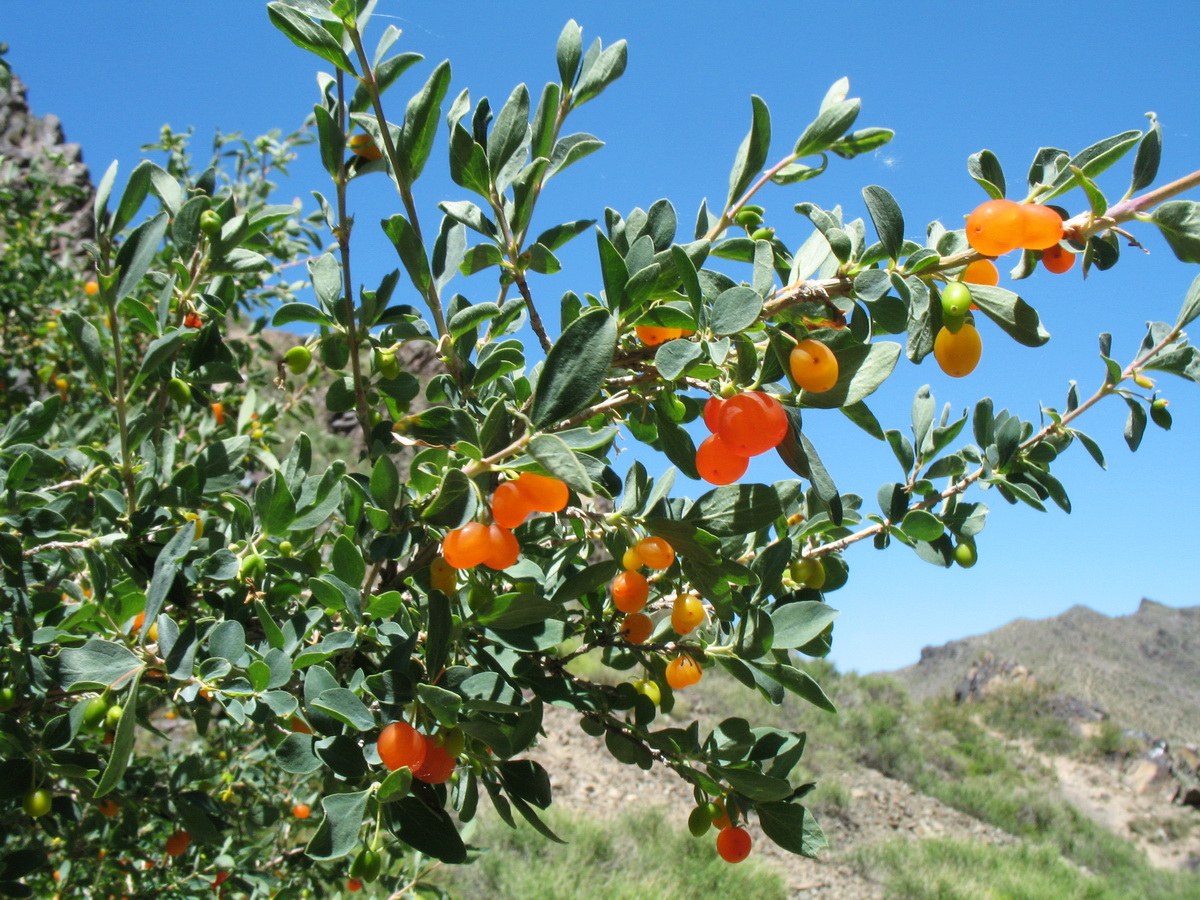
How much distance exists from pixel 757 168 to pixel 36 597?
1.46 metres

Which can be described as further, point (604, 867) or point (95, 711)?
point (604, 867)

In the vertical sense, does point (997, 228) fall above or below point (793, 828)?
above

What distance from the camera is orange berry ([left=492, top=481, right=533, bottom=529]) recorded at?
0.91m

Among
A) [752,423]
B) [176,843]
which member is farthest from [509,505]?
[176,843]

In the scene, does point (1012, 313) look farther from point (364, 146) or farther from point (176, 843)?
point (176, 843)

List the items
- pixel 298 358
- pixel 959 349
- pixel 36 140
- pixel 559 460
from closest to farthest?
pixel 559 460
pixel 959 349
pixel 298 358
pixel 36 140

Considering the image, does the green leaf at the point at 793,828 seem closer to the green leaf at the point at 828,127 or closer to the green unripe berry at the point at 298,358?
the green leaf at the point at 828,127

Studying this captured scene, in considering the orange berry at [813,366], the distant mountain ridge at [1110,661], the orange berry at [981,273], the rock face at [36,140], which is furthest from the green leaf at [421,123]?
the distant mountain ridge at [1110,661]

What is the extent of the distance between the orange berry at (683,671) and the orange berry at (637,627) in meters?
0.07

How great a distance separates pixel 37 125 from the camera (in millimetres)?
13914

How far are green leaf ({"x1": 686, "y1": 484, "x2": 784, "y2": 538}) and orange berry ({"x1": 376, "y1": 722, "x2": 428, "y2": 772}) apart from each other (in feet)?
1.54

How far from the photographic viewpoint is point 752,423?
2.67 feet

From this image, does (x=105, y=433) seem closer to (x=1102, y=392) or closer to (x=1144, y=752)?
(x=1102, y=392)

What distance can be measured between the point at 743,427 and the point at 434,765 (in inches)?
25.0
